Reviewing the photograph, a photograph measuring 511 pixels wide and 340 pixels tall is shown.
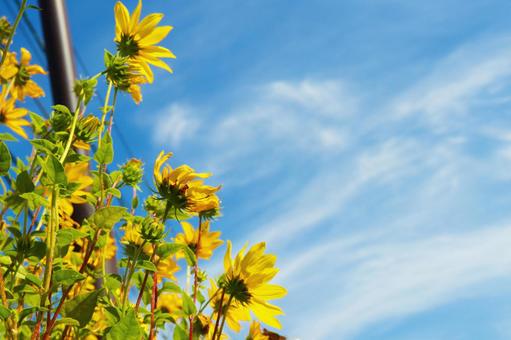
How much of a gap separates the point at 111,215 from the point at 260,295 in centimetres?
30

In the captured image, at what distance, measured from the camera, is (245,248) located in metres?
0.82

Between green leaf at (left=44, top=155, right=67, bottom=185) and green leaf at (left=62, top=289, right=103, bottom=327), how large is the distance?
0.14m

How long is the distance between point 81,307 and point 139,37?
18.4 inches

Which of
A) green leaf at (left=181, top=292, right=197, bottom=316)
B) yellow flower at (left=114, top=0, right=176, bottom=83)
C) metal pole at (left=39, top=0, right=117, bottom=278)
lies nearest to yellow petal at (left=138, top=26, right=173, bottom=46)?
yellow flower at (left=114, top=0, right=176, bottom=83)

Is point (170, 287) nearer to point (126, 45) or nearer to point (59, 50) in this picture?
point (126, 45)

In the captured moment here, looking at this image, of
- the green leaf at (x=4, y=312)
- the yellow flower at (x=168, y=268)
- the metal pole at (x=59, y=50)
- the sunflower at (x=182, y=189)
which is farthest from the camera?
the metal pole at (x=59, y=50)

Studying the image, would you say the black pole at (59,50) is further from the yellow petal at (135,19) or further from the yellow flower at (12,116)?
the yellow petal at (135,19)

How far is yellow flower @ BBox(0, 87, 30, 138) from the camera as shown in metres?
1.34

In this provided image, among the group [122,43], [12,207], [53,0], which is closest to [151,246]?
[12,207]

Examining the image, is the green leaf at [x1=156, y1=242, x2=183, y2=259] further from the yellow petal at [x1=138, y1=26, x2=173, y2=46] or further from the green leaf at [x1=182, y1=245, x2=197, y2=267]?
the yellow petal at [x1=138, y1=26, x2=173, y2=46]

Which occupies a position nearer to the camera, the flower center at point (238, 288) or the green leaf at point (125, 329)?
the green leaf at point (125, 329)

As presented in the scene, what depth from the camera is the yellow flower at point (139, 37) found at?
88 cm

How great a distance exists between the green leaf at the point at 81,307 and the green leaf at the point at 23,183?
18 centimetres

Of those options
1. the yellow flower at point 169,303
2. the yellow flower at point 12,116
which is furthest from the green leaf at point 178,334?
the yellow flower at point 12,116
